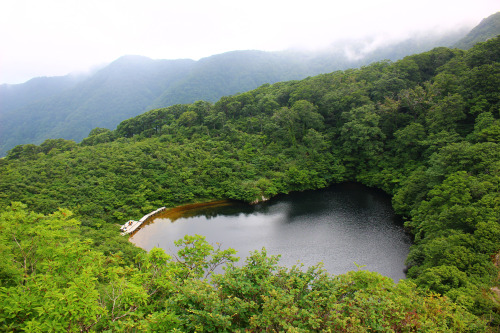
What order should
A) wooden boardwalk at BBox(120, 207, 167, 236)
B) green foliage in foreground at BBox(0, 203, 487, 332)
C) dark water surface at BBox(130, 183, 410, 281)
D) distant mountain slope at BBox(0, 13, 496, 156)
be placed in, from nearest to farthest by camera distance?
1. green foliage in foreground at BBox(0, 203, 487, 332)
2. dark water surface at BBox(130, 183, 410, 281)
3. wooden boardwalk at BBox(120, 207, 167, 236)
4. distant mountain slope at BBox(0, 13, 496, 156)

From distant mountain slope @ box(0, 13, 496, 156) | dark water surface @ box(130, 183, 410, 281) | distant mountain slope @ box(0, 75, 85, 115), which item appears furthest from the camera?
distant mountain slope @ box(0, 75, 85, 115)

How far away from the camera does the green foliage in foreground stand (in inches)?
222

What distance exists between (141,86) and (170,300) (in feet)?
430

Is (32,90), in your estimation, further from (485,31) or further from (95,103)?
(485,31)

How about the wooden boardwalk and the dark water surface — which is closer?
the dark water surface

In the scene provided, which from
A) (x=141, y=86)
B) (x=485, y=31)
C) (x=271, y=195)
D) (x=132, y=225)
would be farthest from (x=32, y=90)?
(x=485, y=31)

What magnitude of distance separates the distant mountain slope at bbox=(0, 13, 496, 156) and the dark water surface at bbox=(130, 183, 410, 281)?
74042 millimetres

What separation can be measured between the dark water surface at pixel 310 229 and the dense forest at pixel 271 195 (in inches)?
61.8

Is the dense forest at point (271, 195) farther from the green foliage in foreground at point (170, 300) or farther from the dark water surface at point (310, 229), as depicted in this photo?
the dark water surface at point (310, 229)

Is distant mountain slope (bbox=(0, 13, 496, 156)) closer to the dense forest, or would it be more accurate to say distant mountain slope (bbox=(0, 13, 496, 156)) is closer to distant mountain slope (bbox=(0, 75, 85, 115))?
distant mountain slope (bbox=(0, 75, 85, 115))

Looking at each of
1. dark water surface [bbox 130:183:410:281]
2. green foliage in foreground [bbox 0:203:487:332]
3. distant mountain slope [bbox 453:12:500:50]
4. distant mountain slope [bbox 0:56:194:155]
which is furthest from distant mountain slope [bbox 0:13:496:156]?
green foliage in foreground [bbox 0:203:487:332]

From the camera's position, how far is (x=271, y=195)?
32156 mm

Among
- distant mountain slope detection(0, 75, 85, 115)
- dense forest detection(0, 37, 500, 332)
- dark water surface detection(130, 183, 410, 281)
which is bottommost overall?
dark water surface detection(130, 183, 410, 281)

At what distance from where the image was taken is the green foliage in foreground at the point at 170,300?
5.65 metres
